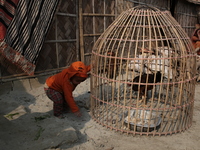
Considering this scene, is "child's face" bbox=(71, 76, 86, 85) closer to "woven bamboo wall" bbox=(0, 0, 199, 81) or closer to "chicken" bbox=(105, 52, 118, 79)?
"chicken" bbox=(105, 52, 118, 79)

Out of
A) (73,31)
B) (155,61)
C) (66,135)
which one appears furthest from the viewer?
(73,31)

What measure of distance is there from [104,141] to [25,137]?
42.8 inches

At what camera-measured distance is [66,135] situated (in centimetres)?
284

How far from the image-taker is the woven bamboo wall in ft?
15.9

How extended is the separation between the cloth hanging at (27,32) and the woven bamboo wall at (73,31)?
26 cm

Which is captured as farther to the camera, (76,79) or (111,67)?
(111,67)

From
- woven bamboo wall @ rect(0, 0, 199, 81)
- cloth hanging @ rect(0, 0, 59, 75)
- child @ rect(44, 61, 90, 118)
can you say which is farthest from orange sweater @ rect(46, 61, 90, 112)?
woven bamboo wall @ rect(0, 0, 199, 81)

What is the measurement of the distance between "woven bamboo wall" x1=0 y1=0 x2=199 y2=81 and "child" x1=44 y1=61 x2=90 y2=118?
1318 mm

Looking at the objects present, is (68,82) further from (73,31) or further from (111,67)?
(73,31)

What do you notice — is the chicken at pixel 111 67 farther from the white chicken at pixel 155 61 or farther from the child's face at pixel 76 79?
the child's face at pixel 76 79

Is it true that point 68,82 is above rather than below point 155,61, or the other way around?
below

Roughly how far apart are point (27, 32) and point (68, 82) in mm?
1630

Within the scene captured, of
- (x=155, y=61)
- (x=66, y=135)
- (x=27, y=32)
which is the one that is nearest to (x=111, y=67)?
(x=155, y=61)

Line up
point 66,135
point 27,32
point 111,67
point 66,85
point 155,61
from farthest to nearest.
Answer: point 111,67 < point 27,32 < point 155,61 < point 66,85 < point 66,135
